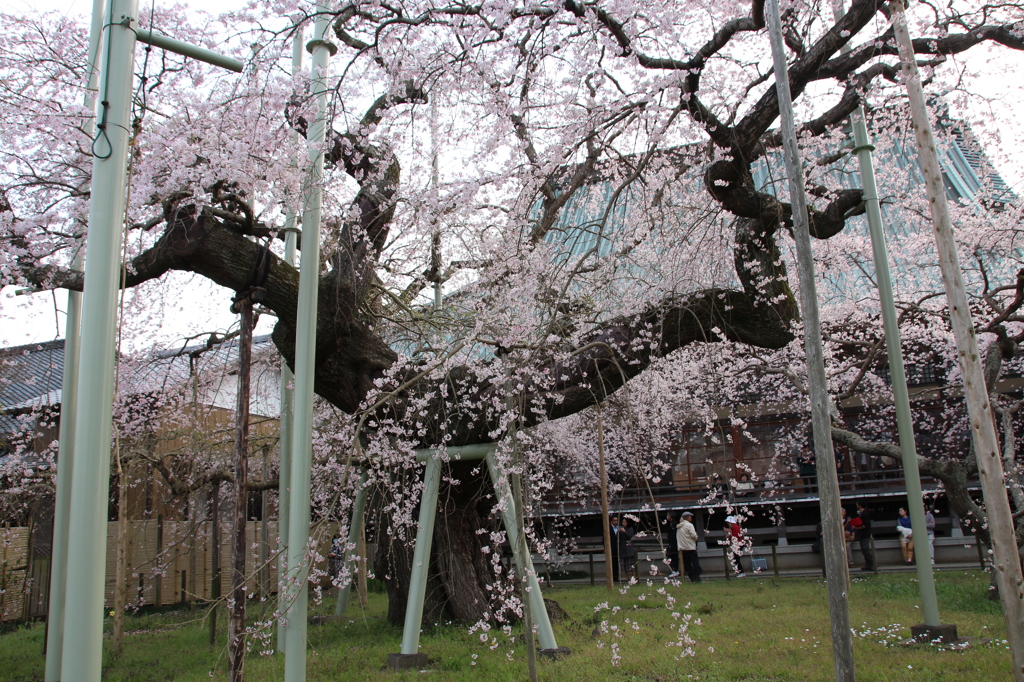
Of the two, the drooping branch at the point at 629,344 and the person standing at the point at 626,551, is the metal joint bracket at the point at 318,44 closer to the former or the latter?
the drooping branch at the point at 629,344

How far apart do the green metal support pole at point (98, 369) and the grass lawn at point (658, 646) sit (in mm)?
1700

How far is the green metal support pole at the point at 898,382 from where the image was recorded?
7.21 metres

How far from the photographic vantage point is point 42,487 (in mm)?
11383

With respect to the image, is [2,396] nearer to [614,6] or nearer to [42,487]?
[42,487]

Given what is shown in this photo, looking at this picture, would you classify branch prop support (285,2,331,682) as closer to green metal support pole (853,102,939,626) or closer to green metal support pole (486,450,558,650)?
green metal support pole (486,450,558,650)

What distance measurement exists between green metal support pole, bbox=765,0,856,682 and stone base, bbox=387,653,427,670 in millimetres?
4512

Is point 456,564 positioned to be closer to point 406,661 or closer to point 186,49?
point 406,661

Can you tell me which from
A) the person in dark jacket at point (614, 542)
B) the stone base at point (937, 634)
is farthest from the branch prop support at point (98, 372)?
the person in dark jacket at point (614, 542)

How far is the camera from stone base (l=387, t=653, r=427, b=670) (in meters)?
7.33

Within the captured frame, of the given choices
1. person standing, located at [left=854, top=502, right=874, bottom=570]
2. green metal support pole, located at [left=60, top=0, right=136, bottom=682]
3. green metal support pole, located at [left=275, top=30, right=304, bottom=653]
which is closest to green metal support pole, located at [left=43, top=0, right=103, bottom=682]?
green metal support pole, located at [left=275, top=30, right=304, bottom=653]

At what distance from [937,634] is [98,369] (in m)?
7.96

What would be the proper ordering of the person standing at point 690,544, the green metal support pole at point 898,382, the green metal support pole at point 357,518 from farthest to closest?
the person standing at point 690,544 < the green metal support pole at point 357,518 < the green metal support pole at point 898,382

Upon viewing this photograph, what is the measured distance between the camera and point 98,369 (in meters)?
3.87

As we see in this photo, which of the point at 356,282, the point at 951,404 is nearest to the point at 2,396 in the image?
the point at 356,282
